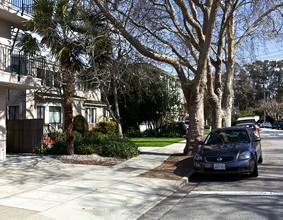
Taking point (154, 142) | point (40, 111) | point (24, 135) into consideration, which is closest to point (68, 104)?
point (24, 135)

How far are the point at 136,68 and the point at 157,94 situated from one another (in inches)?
619

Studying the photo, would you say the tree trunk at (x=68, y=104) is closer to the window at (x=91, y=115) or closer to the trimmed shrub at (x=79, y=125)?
the trimmed shrub at (x=79, y=125)

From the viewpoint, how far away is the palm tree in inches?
527

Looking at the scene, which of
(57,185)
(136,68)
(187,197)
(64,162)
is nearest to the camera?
(187,197)

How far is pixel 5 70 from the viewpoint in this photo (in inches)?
526

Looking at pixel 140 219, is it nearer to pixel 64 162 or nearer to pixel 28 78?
pixel 64 162

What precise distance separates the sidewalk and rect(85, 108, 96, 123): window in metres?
17.0

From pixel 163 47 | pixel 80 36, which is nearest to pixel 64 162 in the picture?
pixel 80 36

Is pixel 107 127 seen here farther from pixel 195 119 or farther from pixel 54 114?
pixel 195 119

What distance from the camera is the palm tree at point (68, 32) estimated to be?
13375 mm

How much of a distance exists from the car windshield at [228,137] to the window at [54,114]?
14.1m

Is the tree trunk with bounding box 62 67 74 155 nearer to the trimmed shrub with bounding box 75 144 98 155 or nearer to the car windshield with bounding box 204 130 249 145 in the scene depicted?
the trimmed shrub with bounding box 75 144 98 155

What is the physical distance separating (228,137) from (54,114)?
15053mm

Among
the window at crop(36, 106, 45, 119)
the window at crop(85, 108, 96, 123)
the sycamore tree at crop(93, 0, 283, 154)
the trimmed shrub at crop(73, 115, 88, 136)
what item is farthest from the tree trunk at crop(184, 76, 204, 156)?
the window at crop(85, 108, 96, 123)
